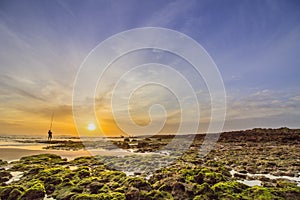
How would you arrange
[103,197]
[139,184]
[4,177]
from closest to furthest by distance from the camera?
1. [103,197]
2. [139,184]
3. [4,177]

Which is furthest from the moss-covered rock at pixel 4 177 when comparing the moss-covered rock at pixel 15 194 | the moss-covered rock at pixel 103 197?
the moss-covered rock at pixel 103 197

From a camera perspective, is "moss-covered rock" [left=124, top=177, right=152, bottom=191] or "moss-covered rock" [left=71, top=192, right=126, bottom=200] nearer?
"moss-covered rock" [left=71, top=192, right=126, bottom=200]

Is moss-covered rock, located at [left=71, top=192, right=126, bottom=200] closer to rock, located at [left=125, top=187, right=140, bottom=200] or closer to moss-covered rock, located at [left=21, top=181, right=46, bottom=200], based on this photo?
rock, located at [left=125, top=187, right=140, bottom=200]

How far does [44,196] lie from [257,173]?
11.2 meters

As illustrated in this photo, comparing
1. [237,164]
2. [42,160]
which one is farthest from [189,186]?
[42,160]

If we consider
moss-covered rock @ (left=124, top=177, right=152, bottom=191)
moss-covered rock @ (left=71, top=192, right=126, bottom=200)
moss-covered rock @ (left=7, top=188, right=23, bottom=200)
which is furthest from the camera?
moss-covered rock @ (left=124, top=177, right=152, bottom=191)

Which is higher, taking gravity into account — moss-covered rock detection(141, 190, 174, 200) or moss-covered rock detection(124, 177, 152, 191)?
moss-covered rock detection(124, 177, 152, 191)

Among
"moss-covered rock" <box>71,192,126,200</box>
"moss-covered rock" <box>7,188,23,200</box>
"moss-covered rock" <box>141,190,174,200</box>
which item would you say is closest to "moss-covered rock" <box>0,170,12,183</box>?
"moss-covered rock" <box>7,188,23,200</box>

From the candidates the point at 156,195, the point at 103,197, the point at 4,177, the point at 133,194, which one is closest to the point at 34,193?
the point at 103,197

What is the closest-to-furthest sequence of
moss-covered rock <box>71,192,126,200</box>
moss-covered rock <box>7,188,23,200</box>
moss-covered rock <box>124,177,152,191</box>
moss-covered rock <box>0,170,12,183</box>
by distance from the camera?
moss-covered rock <box>71,192,126,200</box> < moss-covered rock <box>7,188,23,200</box> < moss-covered rock <box>124,177,152,191</box> < moss-covered rock <box>0,170,12,183</box>

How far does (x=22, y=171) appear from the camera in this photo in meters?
12.0

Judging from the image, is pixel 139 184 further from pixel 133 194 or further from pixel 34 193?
pixel 34 193

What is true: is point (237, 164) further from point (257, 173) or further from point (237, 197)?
point (237, 197)

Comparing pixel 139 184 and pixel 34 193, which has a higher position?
pixel 139 184
